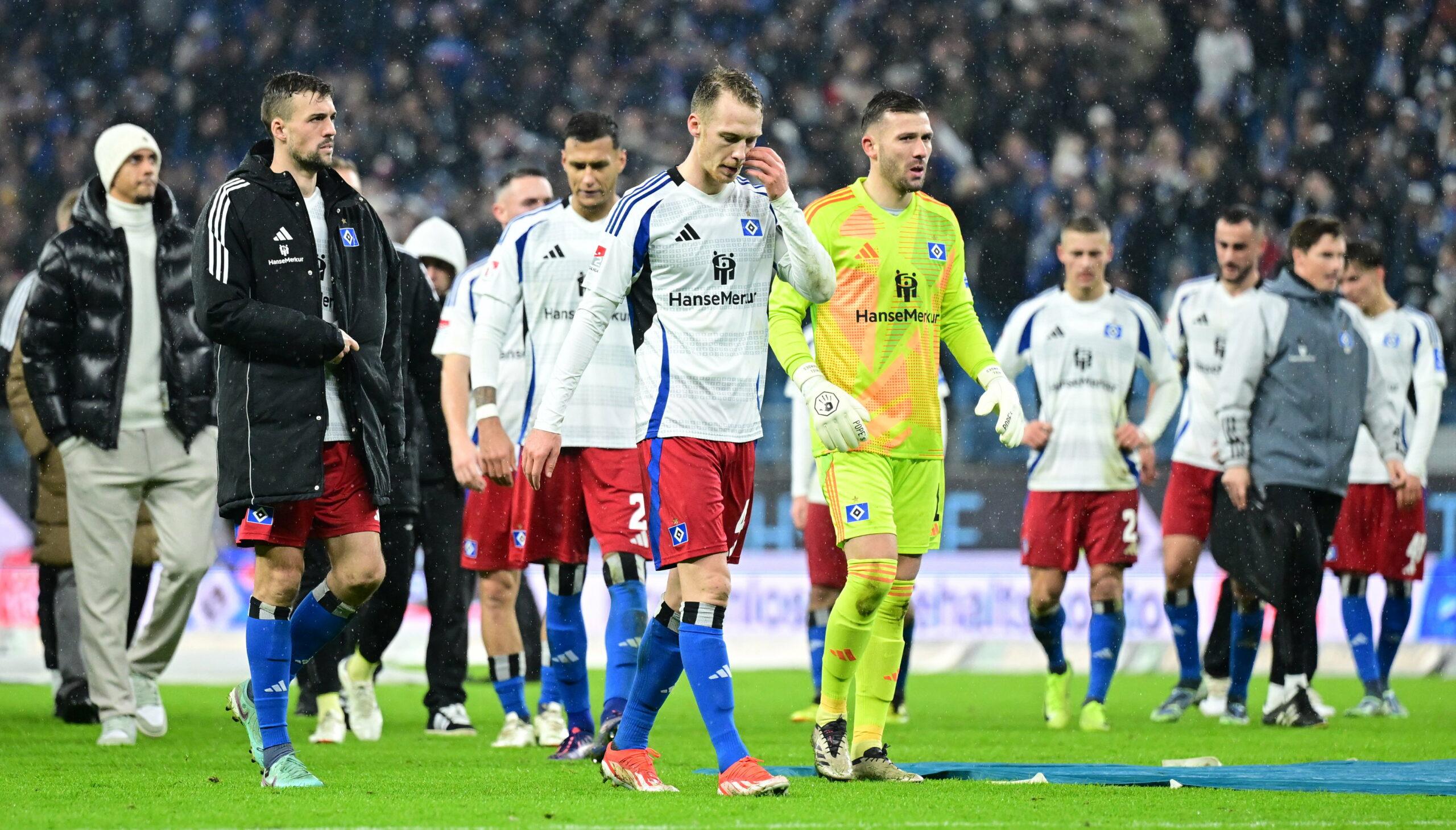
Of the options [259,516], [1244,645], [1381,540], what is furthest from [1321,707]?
[259,516]

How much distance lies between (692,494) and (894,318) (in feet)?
4.07

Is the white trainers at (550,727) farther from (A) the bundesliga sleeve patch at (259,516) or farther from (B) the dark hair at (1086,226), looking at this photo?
(B) the dark hair at (1086,226)

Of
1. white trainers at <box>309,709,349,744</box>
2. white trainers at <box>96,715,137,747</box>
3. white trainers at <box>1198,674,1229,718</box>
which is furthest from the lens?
white trainers at <box>1198,674,1229,718</box>

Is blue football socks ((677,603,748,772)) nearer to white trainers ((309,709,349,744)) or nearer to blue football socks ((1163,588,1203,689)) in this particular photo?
white trainers ((309,709,349,744))

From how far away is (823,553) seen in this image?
9672mm

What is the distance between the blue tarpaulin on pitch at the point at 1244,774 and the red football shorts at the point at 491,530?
75.5 inches

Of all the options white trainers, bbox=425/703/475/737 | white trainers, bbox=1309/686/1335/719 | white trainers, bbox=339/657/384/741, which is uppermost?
white trainers, bbox=339/657/384/741

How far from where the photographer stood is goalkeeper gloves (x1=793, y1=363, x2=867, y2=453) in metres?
5.71

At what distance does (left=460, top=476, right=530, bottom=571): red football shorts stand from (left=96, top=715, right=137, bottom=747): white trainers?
1.61m

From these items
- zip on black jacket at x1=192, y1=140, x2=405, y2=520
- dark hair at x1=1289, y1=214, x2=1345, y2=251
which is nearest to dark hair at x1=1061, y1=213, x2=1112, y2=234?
dark hair at x1=1289, y1=214, x2=1345, y2=251

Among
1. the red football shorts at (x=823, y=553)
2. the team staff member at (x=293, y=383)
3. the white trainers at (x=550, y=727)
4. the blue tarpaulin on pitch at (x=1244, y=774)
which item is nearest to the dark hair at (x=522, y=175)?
the red football shorts at (x=823, y=553)

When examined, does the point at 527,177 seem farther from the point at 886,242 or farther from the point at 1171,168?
the point at 1171,168

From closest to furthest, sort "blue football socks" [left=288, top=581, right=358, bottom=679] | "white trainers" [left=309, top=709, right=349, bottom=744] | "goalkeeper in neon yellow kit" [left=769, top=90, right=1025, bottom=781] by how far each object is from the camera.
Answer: "blue football socks" [left=288, top=581, right=358, bottom=679], "goalkeeper in neon yellow kit" [left=769, top=90, right=1025, bottom=781], "white trainers" [left=309, top=709, right=349, bottom=744]

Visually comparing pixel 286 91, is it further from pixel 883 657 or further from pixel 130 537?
pixel 130 537
